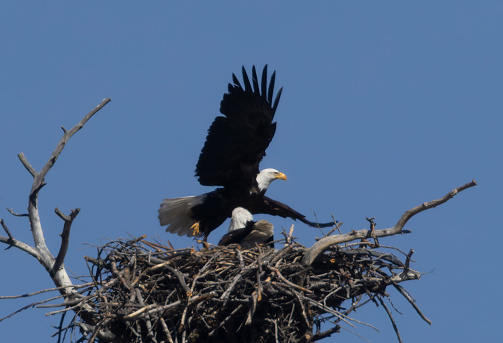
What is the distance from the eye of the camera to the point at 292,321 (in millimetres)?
7801

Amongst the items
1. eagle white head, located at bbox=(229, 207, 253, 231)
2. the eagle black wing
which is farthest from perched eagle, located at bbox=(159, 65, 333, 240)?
eagle white head, located at bbox=(229, 207, 253, 231)

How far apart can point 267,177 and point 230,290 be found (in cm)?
379

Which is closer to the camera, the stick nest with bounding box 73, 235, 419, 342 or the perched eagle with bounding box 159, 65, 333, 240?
the stick nest with bounding box 73, 235, 419, 342

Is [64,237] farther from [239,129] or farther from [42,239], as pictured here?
[239,129]

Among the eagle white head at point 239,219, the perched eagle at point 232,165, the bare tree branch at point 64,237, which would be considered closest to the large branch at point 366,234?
the eagle white head at point 239,219

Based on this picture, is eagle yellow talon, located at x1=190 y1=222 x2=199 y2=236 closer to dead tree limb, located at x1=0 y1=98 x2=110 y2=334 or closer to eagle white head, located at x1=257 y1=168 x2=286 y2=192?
eagle white head, located at x1=257 y1=168 x2=286 y2=192

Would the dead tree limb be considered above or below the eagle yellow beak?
below

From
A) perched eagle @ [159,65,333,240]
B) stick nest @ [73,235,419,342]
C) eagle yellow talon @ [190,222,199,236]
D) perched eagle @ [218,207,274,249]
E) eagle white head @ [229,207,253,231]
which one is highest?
perched eagle @ [159,65,333,240]

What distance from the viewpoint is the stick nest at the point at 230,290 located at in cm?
743

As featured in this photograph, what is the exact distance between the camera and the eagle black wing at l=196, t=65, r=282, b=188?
33.8ft

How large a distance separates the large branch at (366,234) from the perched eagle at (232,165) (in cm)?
261

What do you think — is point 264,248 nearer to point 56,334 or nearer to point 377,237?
point 377,237

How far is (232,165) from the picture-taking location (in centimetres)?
1060

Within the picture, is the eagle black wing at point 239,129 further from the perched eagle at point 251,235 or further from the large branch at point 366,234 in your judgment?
the large branch at point 366,234
